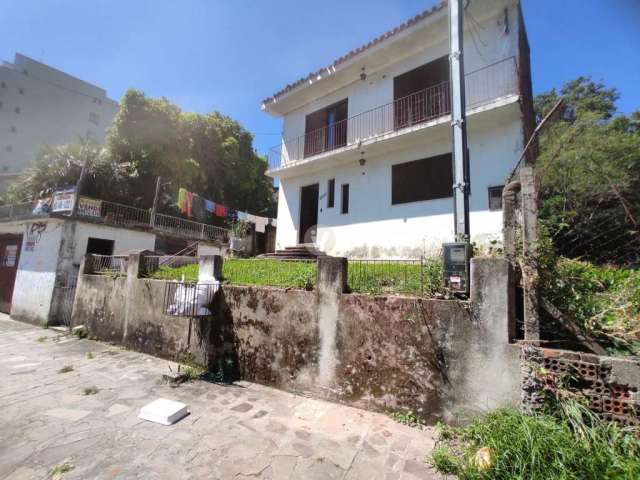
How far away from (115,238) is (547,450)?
15120 mm

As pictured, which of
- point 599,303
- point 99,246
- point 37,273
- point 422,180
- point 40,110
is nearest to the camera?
point 599,303

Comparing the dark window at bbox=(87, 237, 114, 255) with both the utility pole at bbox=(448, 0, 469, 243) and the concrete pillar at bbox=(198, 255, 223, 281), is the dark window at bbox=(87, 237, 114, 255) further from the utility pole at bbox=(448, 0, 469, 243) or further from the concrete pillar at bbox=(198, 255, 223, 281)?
the utility pole at bbox=(448, 0, 469, 243)

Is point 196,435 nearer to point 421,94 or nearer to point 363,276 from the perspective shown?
point 363,276

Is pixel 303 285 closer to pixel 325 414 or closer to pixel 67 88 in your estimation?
pixel 325 414

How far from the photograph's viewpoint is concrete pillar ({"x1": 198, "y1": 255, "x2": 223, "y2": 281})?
6.40 metres

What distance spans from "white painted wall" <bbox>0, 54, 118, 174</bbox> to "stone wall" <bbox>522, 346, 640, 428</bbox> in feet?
123

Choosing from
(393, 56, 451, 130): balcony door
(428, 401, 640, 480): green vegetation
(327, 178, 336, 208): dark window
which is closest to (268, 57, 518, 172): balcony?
(393, 56, 451, 130): balcony door

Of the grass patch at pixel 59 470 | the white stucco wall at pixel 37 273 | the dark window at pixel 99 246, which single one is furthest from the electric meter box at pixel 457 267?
the dark window at pixel 99 246

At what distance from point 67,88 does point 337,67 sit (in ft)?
132

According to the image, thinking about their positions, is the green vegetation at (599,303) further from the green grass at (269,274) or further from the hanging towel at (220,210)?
the hanging towel at (220,210)

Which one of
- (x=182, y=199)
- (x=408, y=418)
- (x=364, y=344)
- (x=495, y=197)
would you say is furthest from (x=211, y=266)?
(x=182, y=199)

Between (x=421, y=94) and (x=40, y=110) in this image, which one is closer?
(x=421, y=94)

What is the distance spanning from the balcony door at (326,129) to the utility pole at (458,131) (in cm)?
523

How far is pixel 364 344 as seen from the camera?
4453mm
